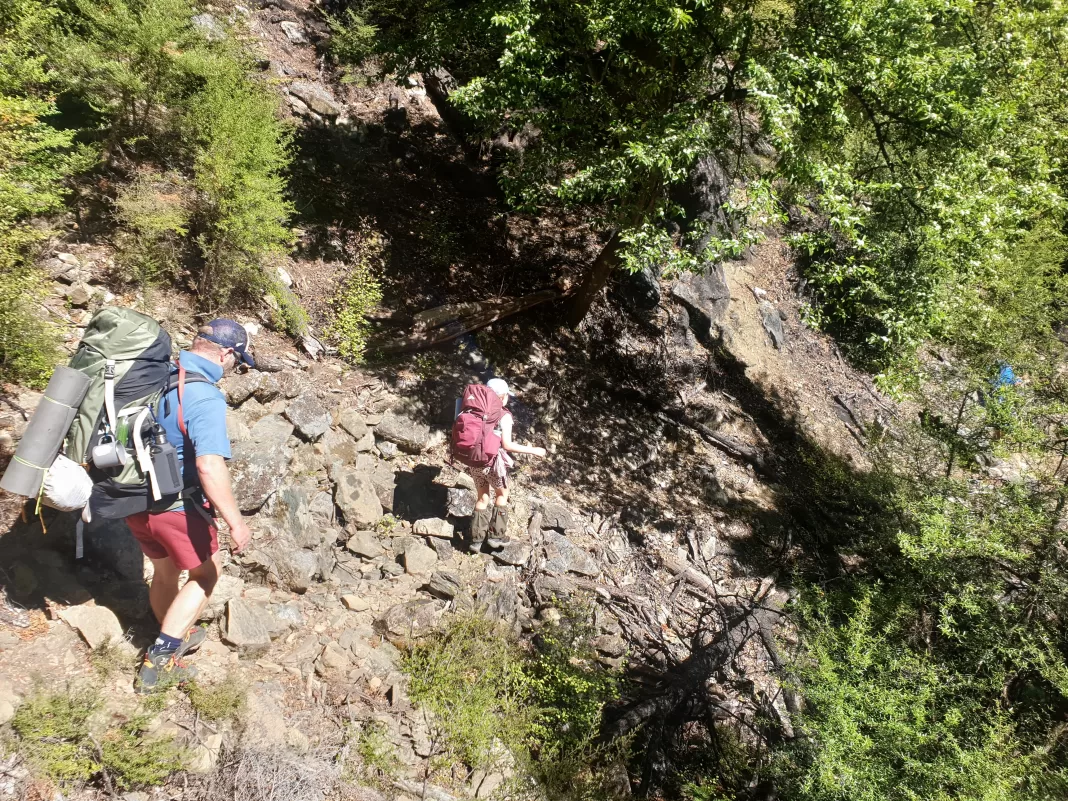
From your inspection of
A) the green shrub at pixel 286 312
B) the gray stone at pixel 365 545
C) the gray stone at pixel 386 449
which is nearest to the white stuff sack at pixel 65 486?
the gray stone at pixel 365 545

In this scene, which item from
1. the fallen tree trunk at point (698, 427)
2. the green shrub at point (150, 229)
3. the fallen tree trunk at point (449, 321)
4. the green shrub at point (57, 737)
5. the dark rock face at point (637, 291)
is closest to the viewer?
the green shrub at point (57, 737)

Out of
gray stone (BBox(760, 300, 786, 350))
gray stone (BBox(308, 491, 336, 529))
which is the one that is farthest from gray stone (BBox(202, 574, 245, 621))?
gray stone (BBox(760, 300, 786, 350))

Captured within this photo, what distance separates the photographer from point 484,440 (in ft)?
17.1

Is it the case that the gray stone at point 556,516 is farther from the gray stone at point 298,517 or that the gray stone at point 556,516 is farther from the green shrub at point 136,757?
the green shrub at point 136,757

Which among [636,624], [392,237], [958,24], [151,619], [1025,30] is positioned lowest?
[151,619]

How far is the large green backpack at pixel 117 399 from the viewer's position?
9.87ft

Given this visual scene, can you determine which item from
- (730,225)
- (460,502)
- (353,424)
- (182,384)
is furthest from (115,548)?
(730,225)

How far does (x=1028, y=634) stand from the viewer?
5.53 m

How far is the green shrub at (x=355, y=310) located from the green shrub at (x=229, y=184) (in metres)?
1.05

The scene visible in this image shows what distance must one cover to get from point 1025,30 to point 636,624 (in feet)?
24.9

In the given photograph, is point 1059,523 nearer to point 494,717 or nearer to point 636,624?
point 636,624

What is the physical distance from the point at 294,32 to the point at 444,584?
27.9ft

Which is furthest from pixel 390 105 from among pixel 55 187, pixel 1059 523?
pixel 1059 523

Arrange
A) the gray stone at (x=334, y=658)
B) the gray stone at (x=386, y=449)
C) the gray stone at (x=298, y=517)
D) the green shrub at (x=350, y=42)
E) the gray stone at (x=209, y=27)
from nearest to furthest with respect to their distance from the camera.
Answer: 1. the gray stone at (x=334, y=658)
2. the gray stone at (x=298, y=517)
3. the gray stone at (x=386, y=449)
4. the gray stone at (x=209, y=27)
5. the green shrub at (x=350, y=42)
